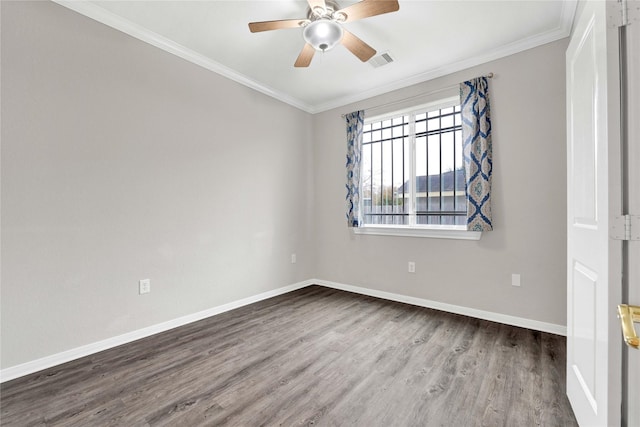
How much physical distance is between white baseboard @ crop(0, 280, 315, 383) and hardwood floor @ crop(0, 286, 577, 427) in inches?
2.7

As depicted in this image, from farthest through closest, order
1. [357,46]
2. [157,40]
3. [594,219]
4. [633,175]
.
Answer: [157,40]
[357,46]
[594,219]
[633,175]

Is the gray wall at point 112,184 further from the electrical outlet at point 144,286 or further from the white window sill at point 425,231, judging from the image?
the white window sill at point 425,231

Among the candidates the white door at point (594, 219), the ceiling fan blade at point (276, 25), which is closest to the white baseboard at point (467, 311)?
the white door at point (594, 219)

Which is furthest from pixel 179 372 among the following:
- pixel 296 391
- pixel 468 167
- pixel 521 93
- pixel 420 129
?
pixel 521 93

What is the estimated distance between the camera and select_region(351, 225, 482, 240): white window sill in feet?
9.74

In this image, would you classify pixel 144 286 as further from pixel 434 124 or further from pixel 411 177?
pixel 434 124

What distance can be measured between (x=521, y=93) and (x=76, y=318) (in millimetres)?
4296

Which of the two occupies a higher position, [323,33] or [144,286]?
[323,33]

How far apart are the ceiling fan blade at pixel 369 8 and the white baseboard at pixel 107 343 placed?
298 centimetres

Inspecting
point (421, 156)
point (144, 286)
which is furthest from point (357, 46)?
point (144, 286)

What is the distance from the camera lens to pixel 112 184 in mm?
2312

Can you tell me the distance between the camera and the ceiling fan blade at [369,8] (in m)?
1.80

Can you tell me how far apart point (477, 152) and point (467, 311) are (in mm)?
1667

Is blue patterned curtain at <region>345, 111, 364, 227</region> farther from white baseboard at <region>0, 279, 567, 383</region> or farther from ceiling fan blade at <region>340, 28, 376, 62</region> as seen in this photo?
ceiling fan blade at <region>340, 28, 376, 62</region>
